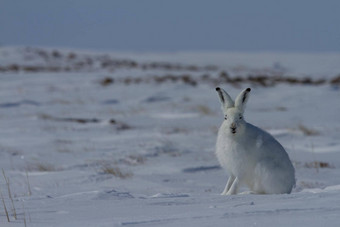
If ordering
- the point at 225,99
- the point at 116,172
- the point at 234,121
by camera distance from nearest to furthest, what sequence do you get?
the point at 234,121
the point at 225,99
the point at 116,172

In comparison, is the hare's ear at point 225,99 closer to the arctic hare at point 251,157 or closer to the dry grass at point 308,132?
the arctic hare at point 251,157

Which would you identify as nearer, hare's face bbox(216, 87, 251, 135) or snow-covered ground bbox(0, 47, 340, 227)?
snow-covered ground bbox(0, 47, 340, 227)

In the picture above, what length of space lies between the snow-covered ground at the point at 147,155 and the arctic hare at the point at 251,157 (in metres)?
0.32

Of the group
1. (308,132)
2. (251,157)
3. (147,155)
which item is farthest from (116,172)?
(308,132)

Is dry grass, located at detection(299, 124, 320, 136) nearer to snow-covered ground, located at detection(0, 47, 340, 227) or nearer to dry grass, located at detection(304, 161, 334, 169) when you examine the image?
snow-covered ground, located at detection(0, 47, 340, 227)

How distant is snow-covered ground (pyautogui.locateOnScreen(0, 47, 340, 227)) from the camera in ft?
13.5

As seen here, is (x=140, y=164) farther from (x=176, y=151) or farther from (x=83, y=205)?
(x=83, y=205)

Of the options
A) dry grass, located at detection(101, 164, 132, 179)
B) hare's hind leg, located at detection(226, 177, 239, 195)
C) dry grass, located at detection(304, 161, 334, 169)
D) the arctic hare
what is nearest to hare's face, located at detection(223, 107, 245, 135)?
the arctic hare

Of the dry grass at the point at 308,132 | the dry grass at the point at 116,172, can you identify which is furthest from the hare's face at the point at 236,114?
the dry grass at the point at 308,132

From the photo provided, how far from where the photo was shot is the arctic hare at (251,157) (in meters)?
5.20

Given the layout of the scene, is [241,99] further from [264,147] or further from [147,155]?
[147,155]

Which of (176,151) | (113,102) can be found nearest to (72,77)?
(113,102)

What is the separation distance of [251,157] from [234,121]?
0.34 m

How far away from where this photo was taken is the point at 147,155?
9438 millimetres
